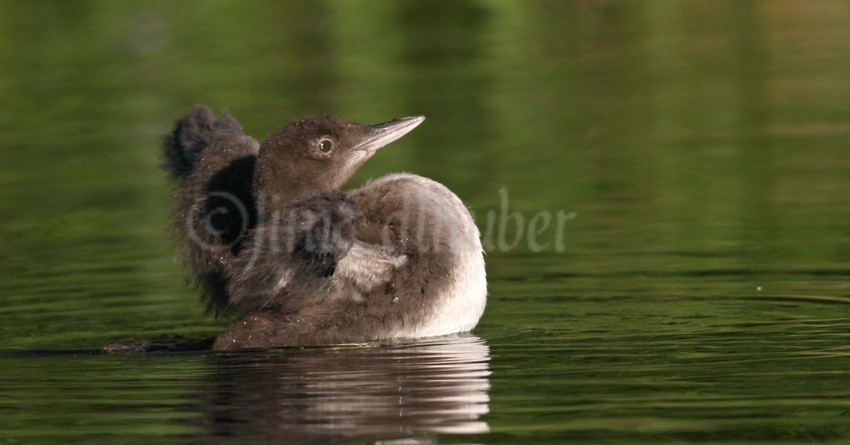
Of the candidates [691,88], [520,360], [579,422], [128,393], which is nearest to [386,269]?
[520,360]

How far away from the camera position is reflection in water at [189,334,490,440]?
21.2ft

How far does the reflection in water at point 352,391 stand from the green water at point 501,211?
0.02 meters

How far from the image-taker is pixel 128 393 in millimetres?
7266

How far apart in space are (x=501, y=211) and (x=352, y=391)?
4969 mm

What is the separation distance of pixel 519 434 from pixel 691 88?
35.0ft

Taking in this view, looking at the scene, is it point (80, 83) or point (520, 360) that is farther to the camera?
point (80, 83)

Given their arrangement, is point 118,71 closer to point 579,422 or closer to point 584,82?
point 584,82

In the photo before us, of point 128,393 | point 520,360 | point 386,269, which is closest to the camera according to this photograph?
point 128,393

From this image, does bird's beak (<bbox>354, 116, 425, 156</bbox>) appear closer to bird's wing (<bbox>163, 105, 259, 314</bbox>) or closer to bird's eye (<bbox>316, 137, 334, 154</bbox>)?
bird's eye (<bbox>316, 137, 334, 154</bbox>)

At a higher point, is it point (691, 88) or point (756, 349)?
point (691, 88)

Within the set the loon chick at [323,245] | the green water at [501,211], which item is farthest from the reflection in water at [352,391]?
the loon chick at [323,245]

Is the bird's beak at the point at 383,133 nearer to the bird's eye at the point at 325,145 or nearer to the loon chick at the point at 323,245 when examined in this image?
the loon chick at the point at 323,245

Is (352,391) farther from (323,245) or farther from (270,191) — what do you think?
(270,191)

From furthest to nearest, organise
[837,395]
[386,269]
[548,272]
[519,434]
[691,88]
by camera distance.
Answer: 1. [691,88]
2. [548,272]
3. [386,269]
4. [837,395]
5. [519,434]
